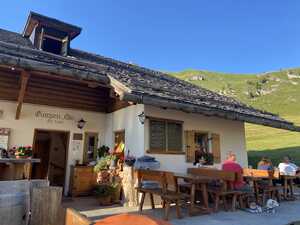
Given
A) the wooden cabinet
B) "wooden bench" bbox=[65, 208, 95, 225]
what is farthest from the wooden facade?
"wooden bench" bbox=[65, 208, 95, 225]

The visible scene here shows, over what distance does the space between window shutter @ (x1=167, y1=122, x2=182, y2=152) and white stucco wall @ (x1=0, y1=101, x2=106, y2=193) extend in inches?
107

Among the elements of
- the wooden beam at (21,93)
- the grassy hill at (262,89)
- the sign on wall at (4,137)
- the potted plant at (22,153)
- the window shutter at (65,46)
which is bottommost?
the potted plant at (22,153)

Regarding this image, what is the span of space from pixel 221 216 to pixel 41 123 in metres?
5.95

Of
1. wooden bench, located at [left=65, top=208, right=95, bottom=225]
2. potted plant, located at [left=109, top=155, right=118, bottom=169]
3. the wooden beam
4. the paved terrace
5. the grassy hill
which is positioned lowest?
the paved terrace

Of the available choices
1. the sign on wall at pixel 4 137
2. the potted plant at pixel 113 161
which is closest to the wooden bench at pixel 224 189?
the potted plant at pixel 113 161

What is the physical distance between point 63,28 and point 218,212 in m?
8.51

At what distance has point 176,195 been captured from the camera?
5.21 metres

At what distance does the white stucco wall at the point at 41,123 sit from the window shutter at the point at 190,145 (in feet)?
10.1

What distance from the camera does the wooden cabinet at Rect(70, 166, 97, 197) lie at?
313 inches

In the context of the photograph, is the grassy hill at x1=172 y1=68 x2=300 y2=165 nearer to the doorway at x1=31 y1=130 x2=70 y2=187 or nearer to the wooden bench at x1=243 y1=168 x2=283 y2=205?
the wooden bench at x1=243 y1=168 x2=283 y2=205

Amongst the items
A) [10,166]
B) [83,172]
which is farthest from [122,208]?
[10,166]

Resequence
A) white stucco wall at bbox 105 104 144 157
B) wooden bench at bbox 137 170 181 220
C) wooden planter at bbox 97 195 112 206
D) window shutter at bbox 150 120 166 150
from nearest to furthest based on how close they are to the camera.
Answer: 1. wooden bench at bbox 137 170 181 220
2. wooden planter at bbox 97 195 112 206
3. white stucco wall at bbox 105 104 144 157
4. window shutter at bbox 150 120 166 150

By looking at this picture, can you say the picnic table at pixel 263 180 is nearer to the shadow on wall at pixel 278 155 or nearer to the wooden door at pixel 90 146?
the wooden door at pixel 90 146

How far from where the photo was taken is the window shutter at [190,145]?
8.12 m
